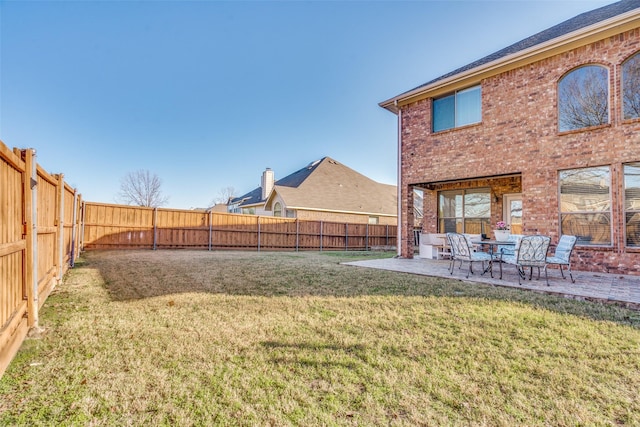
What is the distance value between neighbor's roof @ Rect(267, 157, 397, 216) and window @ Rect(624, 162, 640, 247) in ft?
53.5

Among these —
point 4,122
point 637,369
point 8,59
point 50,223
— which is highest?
point 8,59

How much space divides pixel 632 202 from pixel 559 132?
2.21 m

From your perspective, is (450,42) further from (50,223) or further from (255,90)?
(50,223)

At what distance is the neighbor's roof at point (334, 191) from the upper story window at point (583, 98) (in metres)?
15.4

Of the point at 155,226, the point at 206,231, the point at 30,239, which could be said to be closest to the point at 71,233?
the point at 30,239

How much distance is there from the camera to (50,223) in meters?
4.79

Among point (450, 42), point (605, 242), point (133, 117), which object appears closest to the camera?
point (605, 242)

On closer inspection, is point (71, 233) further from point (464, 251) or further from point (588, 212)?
point (588, 212)

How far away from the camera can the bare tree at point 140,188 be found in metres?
32.5

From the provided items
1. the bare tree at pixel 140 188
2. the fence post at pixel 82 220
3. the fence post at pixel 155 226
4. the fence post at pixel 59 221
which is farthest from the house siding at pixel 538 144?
the bare tree at pixel 140 188

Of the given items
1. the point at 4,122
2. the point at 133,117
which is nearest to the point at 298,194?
the point at 133,117

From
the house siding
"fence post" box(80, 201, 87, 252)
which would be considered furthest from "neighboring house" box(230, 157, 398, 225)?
the house siding

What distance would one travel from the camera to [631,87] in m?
7.09

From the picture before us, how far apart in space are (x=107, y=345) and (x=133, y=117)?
20.9 meters
